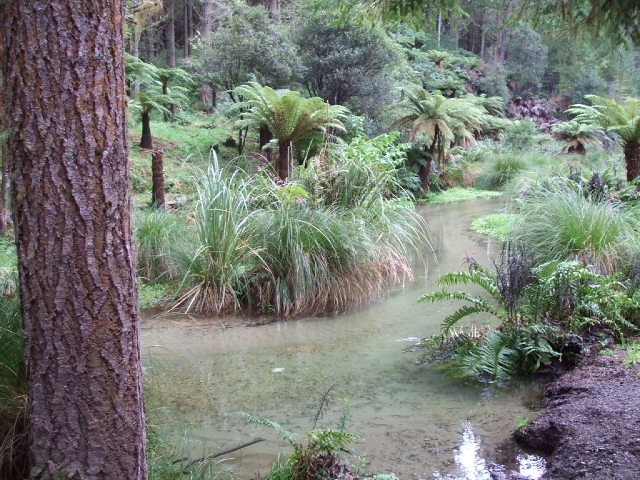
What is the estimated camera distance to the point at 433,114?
14.4m

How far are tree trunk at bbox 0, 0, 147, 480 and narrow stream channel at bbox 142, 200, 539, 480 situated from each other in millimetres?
1168

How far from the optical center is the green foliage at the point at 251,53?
13930 millimetres

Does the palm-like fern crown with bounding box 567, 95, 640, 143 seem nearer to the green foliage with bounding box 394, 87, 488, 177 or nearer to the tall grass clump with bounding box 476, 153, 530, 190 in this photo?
the green foliage with bounding box 394, 87, 488, 177

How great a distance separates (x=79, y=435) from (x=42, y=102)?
1191mm

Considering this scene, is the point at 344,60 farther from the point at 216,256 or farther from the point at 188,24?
the point at 188,24

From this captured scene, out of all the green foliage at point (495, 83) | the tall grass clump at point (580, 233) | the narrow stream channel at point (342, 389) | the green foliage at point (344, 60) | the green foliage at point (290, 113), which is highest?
the green foliage at point (495, 83)

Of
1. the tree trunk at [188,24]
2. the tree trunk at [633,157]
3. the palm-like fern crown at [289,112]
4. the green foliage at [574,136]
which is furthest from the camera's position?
the tree trunk at [188,24]

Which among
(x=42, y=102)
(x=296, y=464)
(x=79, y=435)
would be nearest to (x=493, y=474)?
(x=296, y=464)

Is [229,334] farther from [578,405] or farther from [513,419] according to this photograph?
[578,405]

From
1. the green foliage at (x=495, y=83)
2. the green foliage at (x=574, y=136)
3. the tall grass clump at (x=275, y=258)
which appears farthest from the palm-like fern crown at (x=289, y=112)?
the green foliage at (x=495, y=83)

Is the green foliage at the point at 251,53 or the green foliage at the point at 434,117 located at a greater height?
the green foliage at the point at 251,53

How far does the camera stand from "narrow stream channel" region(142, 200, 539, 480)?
343cm

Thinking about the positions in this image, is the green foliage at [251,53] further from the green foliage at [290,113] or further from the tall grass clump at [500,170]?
the tall grass clump at [500,170]

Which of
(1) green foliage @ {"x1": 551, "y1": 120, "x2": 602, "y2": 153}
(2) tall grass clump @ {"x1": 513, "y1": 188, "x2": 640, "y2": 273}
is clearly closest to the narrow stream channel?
(2) tall grass clump @ {"x1": 513, "y1": 188, "x2": 640, "y2": 273}
